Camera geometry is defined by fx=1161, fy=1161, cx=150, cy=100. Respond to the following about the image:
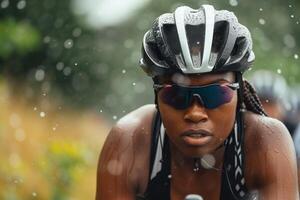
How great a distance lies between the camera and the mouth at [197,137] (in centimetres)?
411

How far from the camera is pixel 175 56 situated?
13.7 ft

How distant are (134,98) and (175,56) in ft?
38.7

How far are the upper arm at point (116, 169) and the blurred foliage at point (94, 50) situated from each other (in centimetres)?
758

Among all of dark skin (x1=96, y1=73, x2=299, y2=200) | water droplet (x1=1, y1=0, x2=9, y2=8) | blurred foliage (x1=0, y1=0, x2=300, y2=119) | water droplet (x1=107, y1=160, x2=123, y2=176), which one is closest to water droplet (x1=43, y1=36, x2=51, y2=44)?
blurred foliage (x1=0, y1=0, x2=300, y2=119)

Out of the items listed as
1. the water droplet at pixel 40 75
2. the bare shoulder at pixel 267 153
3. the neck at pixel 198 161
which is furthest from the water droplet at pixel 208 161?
the water droplet at pixel 40 75

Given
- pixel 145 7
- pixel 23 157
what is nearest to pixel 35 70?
pixel 23 157

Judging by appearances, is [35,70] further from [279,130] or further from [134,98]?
[279,130]

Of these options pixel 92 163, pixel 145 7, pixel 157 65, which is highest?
pixel 157 65

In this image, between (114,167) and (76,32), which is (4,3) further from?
(114,167)

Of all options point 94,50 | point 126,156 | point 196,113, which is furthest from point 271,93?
point 94,50

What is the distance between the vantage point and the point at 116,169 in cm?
438

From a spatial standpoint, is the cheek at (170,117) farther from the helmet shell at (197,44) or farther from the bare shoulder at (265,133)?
the bare shoulder at (265,133)

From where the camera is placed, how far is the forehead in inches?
163

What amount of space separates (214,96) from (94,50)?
1203 centimetres
